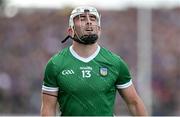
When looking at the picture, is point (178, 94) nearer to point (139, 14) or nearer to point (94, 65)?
point (139, 14)

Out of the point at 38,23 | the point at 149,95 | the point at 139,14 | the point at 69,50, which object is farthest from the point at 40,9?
the point at 69,50

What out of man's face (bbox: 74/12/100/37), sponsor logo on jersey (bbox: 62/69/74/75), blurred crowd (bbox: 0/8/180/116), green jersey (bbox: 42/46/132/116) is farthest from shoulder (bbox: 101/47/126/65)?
blurred crowd (bbox: 0/8/180/116)

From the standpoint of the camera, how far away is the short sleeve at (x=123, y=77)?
7.94m

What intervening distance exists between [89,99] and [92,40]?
52 centimetres

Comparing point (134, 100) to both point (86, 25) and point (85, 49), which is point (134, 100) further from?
point (86, 25)

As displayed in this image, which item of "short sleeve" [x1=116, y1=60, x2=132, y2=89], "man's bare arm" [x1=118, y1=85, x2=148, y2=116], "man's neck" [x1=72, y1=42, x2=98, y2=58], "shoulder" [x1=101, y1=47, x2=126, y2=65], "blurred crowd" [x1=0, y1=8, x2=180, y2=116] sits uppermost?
"man's neck" [x1=72, y1=42, x2=98, y2=58]

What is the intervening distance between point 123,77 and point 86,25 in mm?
567

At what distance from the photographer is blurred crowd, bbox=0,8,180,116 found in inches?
868

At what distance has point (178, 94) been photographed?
22609mm

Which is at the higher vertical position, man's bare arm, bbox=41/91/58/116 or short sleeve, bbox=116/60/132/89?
short sleeve, bbox=116/60/132/89

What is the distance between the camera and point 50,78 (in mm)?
7906

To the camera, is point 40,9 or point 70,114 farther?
point 40,9

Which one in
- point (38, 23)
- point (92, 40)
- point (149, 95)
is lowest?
point (149, 95)

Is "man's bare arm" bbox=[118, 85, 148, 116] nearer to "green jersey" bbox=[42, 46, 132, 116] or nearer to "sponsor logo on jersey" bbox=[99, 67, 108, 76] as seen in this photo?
"green jersey" bbox=[42, 46, 132, 116]
